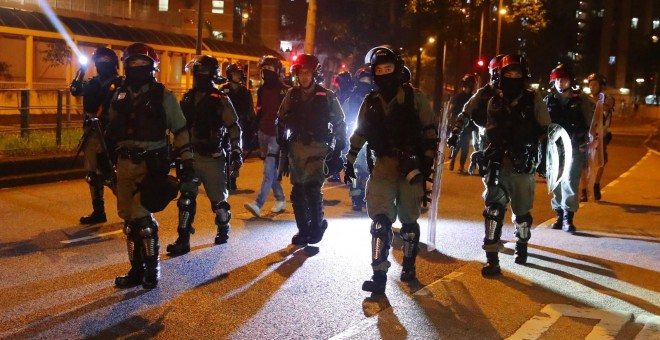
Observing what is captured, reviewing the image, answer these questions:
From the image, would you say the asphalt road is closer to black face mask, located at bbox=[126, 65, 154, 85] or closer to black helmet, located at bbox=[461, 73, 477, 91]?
black face mask, located at bbox=[126, 65, 154, 85]

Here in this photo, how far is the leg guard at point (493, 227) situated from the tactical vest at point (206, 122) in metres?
2.82

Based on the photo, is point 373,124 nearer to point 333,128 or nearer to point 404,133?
point 404,133

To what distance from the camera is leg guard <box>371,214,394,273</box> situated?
→ 6.18 meters

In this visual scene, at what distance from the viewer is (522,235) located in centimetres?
744

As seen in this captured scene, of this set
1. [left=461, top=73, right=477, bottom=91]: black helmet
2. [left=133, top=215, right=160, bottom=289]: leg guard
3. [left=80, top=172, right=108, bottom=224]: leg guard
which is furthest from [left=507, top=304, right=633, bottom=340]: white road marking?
[left=461, top=73, right=477, bottom=91]: black helmet

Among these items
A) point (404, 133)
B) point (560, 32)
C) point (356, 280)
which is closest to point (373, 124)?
point (404, 133)

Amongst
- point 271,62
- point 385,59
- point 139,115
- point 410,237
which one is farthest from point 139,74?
point 271,62

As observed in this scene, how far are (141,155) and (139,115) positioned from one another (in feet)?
1.07

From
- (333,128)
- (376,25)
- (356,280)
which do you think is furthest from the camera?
(376,25)

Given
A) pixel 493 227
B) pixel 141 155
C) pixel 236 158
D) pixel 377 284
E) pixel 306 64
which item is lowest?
pixel 377 284

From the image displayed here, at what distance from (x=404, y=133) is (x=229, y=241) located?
2.83 metres

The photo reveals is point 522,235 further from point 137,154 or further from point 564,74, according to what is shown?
point 137,154

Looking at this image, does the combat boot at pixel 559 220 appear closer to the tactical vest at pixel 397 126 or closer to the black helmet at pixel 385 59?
the tactical vest at pixel 397 126

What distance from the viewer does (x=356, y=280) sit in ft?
21.9
